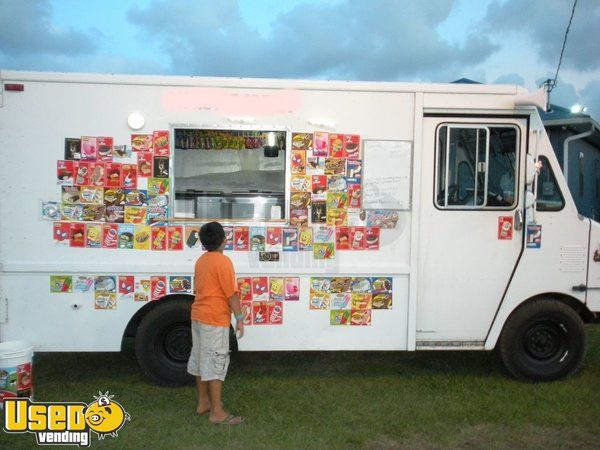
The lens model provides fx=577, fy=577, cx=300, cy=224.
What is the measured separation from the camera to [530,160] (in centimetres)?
511

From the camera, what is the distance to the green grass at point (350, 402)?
14.0ft

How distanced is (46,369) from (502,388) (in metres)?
4.45

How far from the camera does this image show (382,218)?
5.11 meters

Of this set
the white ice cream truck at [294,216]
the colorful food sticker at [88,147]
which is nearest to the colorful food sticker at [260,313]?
the white ice cream truck at [294,216]

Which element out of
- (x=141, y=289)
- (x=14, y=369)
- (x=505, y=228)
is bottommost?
(x=14, y=369)

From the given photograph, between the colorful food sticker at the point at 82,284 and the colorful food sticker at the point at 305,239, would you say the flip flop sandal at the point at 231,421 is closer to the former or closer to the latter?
the colorful food sticker at the point at 305,239

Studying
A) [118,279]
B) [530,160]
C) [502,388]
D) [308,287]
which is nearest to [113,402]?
[118,279]

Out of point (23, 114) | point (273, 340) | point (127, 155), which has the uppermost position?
point (23, 114)

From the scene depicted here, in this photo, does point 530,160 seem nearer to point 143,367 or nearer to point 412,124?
point 412,124

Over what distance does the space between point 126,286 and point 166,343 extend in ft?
2.08

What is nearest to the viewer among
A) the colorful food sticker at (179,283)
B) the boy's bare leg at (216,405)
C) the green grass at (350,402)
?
the green grass at (350,402)

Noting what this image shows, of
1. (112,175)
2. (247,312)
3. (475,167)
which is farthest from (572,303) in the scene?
(112,175)

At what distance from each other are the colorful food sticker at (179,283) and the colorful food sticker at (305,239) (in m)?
1.01

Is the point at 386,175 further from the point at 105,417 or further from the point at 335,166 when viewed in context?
the point at 105,417
